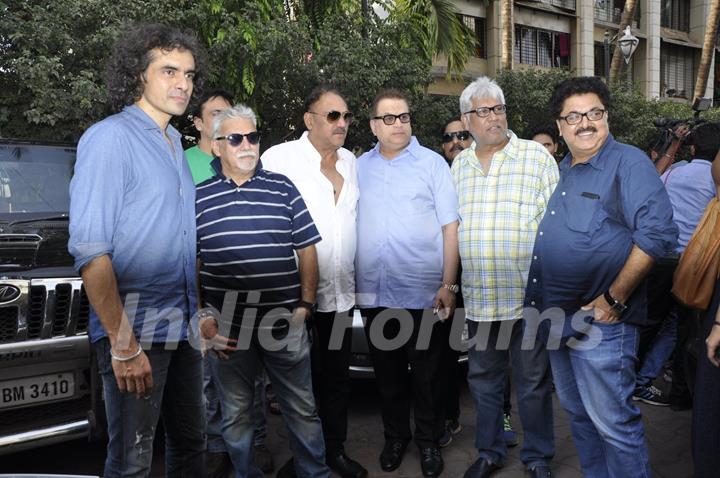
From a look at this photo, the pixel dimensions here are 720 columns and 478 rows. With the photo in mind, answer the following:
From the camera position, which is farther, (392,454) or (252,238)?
(392,454)

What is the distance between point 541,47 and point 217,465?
1074 inches

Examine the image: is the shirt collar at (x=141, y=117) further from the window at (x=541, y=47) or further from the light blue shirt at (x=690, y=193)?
the window at (x=541, y=47)

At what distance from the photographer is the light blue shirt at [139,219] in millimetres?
2199

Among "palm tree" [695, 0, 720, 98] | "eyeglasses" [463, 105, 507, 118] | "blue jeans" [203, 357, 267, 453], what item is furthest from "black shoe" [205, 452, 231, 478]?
"palm tree" [695, 0, 720, 98]

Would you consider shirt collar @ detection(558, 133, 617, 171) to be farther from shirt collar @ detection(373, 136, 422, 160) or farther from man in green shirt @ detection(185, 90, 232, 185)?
man in green shirt @ detection(185, 90, 232, 185)

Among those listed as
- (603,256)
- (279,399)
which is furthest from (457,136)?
(279,399)

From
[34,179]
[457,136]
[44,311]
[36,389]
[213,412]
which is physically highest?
[457,136]

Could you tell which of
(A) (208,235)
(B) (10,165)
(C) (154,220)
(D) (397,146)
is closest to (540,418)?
(D) (397,146)

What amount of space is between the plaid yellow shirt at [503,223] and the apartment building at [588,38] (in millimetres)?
20551

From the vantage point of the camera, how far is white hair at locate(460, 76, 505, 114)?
3.64m

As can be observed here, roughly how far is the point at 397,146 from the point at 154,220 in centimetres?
181

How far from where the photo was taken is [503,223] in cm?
347

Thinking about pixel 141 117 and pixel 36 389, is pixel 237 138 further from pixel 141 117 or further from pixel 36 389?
pixel 36 389

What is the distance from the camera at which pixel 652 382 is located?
523cm
